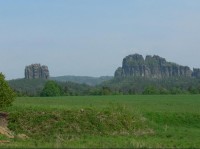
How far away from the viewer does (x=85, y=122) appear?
31750 mm

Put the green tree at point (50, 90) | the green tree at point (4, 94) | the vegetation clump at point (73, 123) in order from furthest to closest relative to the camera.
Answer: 1. the green tree at point (50, 90)
2. the green tree at point (4, 94)
3. the vegetation clump at point (73, 123)

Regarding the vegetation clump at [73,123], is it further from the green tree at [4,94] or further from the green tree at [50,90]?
the green tree at [50,90]

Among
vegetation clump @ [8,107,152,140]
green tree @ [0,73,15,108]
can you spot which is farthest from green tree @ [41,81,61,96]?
vegetation clump @ [8,107,152,140]

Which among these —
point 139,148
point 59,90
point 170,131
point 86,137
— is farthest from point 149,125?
point 59,90

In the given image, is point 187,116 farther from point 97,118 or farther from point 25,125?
point 25,125

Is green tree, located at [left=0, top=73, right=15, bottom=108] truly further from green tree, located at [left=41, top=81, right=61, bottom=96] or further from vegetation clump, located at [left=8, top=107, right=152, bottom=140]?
green tree, located at [left=41, top=81, right=61, bottom=96]

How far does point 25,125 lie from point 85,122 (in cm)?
443

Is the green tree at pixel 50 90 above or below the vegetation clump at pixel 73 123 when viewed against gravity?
above

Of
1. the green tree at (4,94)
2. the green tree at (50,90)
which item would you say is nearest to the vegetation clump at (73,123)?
the green tree at (4,94)

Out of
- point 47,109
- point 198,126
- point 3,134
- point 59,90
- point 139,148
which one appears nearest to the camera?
point 139,148

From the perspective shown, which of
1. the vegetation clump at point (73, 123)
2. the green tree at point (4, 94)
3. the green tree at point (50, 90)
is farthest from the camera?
the green tree at point (50, 90)

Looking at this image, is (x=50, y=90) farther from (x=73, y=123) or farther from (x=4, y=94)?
(x=73, y=123)

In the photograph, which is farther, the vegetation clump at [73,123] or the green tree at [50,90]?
the green tree at [50,90]

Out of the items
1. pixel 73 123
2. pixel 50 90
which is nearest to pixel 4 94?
pixel 73 123
